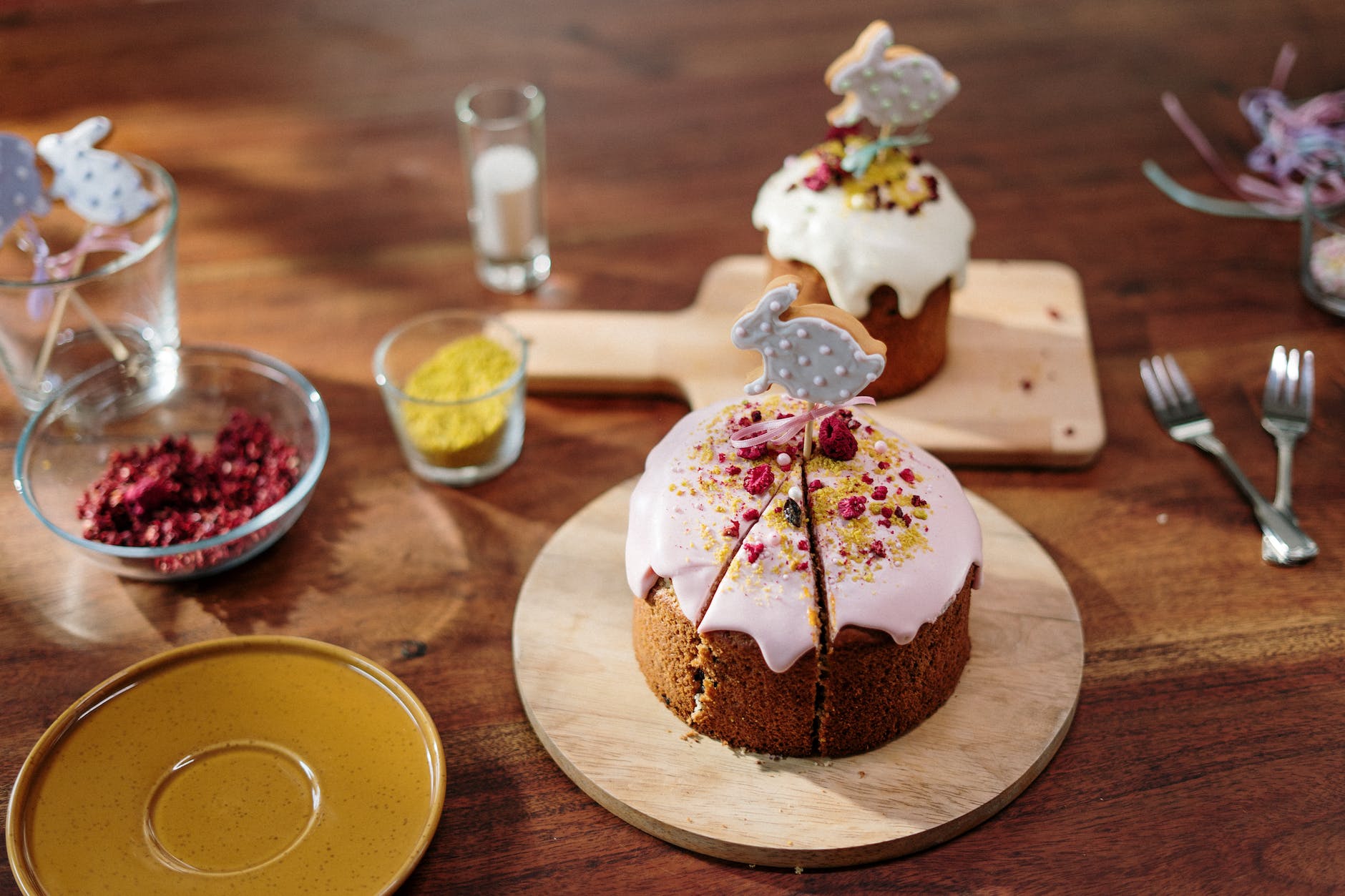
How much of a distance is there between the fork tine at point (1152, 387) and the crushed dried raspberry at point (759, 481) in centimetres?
100

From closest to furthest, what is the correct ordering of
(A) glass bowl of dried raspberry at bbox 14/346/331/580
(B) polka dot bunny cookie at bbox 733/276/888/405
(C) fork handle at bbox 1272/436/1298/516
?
(B) polka dot bunny cookie at bbox 733/276/888/405 → (A) glass bowl of dried raspberry at bbox 14/346/331/580 → (C) fork handle at bbox 1272/436/1298/516

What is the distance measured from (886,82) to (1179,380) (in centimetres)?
82

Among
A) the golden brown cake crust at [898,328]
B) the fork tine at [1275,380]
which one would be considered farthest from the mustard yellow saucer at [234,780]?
the fork tine at [1275,380]

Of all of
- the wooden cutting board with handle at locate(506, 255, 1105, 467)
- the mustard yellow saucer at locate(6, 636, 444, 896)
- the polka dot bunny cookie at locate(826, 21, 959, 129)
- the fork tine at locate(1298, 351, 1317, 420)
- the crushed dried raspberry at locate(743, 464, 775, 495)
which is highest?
the polka dot bunny cookie at locate(826, 21, 959, 129)

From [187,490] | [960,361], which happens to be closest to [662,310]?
[960,361]

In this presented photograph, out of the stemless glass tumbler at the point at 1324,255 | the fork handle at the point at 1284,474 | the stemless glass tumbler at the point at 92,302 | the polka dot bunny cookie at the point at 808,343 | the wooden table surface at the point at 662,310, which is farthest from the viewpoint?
the stemless glass tumbler at the point at 1324,255

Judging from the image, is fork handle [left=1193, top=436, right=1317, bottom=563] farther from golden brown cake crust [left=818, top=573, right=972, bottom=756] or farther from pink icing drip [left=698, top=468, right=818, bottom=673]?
pink icing drip [left=698, top=468, right=818, bottom=673]

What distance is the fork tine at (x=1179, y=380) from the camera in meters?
2.35


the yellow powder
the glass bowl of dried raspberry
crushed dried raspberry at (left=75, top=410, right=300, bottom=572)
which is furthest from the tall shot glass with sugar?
crushed dried raspberry at (left=75, top=410, right=300, bottom=572)

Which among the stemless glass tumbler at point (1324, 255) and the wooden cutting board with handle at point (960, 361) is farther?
the stemless glass tumbler at point (1324, 255)

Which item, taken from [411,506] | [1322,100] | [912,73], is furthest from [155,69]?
[1322,100]

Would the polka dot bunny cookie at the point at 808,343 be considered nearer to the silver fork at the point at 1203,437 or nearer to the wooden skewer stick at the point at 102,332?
the silver fork at the point at 1203,437

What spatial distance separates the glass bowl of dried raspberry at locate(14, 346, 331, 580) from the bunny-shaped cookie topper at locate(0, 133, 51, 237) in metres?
0.30

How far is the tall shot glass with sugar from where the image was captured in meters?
2.55
